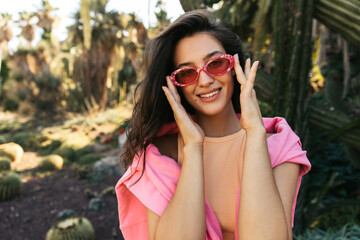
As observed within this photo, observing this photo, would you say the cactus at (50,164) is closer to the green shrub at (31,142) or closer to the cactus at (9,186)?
the cactus at (9,186)

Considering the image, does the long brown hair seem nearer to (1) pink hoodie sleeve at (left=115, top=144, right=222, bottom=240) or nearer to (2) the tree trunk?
(1) pink hoodie sleeve at (left=115, top=144, right=222, bottom=240)

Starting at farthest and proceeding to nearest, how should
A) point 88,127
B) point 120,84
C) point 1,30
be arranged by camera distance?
point 120,84 < point 1,30 < point 88,127

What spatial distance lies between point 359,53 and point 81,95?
59.8ft

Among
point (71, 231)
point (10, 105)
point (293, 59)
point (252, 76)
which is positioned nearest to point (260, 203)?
point (252, 76)

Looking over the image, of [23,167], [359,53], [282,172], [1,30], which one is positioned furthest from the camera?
[1,30]

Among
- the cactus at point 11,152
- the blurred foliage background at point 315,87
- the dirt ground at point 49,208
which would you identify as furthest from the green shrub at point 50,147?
the blurred foliage background at point 315,87

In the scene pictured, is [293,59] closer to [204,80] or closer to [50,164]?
[204,80]

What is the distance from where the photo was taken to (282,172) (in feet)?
4.60

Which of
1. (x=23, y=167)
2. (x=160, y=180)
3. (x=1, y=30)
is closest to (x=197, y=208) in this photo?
(x=160, y=180)

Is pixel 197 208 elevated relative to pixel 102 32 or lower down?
elevated

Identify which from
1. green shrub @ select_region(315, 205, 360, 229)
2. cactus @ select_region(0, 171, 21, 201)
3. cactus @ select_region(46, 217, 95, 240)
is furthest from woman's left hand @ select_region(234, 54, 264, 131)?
cactus @ select_region(0, 171, 21, 201)

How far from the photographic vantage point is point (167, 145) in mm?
1702

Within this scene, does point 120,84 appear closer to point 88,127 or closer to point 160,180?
point 88,127

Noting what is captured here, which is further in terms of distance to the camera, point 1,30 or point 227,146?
point 1,30
